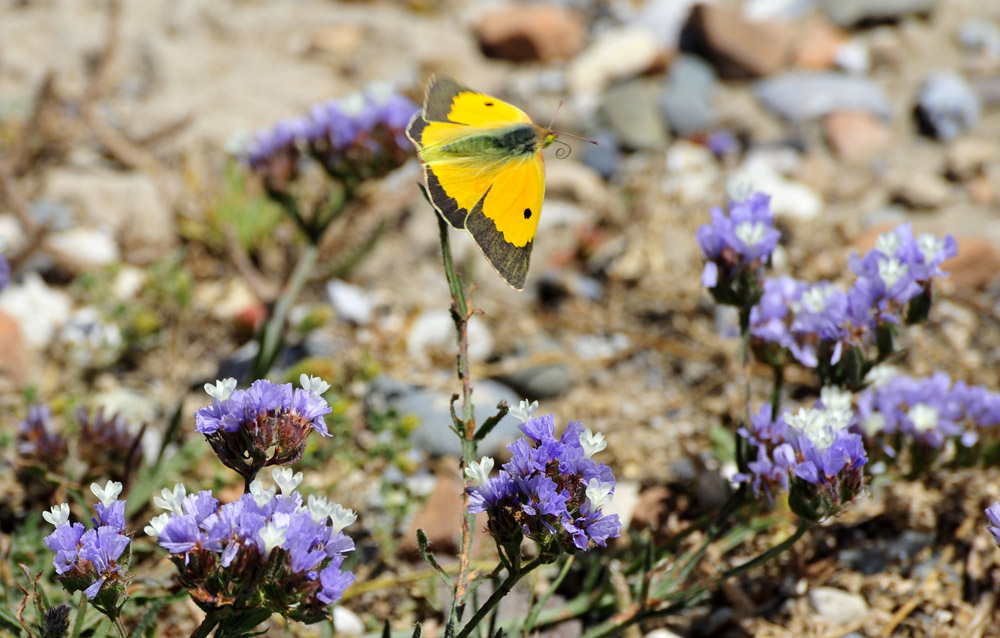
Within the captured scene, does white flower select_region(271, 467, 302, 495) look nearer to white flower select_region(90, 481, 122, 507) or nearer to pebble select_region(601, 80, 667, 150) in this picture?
white flower select_region(90, 481, 122, 507)

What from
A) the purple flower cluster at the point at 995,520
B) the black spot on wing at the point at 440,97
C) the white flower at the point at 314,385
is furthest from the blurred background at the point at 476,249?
the black spot on wing at the point at 440,97

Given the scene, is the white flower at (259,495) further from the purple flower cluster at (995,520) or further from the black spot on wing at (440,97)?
the purple flower cluster at (995,520)

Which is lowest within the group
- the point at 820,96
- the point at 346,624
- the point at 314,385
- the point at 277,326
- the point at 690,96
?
the point at 346,624

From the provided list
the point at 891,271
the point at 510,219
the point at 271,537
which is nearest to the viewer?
the point at 271,537

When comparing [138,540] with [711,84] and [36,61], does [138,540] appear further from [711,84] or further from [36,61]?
[711,84]

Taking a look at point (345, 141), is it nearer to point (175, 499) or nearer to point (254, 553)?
point (175, 499)

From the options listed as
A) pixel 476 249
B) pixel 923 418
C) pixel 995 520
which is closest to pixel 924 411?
pixel 923 418
